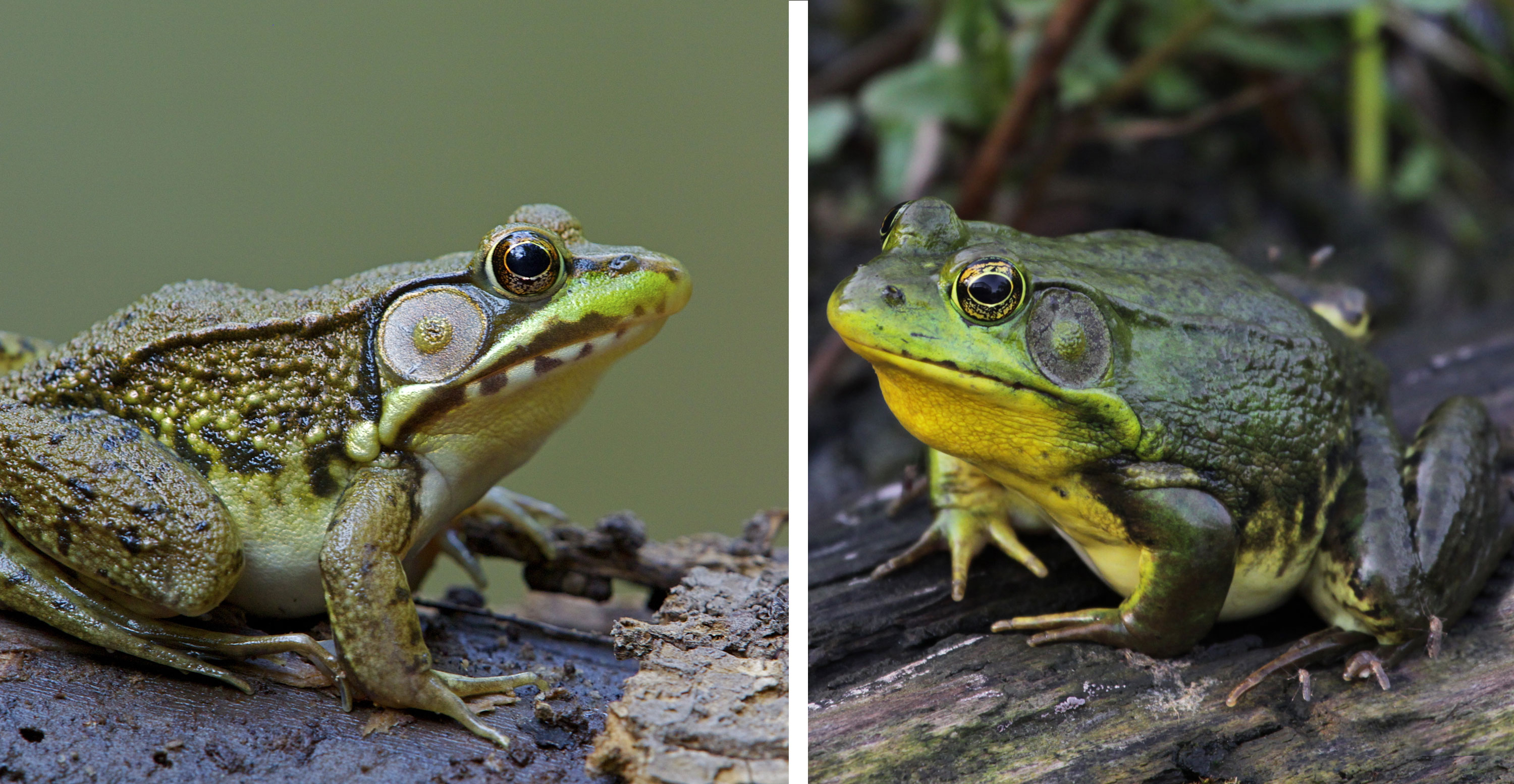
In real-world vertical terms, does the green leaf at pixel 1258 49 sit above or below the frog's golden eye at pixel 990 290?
above

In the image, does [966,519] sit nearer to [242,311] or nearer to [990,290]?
[990,290]

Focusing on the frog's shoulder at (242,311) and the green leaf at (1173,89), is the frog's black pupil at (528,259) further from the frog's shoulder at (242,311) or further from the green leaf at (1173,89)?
the green leaf at (1173,89)

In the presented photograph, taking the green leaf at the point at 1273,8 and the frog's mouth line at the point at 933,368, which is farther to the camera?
the green leaf at the point at 1273,8

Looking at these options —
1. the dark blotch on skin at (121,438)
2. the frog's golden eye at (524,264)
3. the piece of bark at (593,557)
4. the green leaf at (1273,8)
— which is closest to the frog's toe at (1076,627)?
the piece of bark at (593,557)

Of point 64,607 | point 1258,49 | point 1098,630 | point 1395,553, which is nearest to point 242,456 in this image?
point 64,607

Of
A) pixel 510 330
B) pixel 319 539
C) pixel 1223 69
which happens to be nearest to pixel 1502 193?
pixel 1223 69

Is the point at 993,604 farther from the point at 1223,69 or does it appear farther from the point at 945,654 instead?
the point at 1223,69
